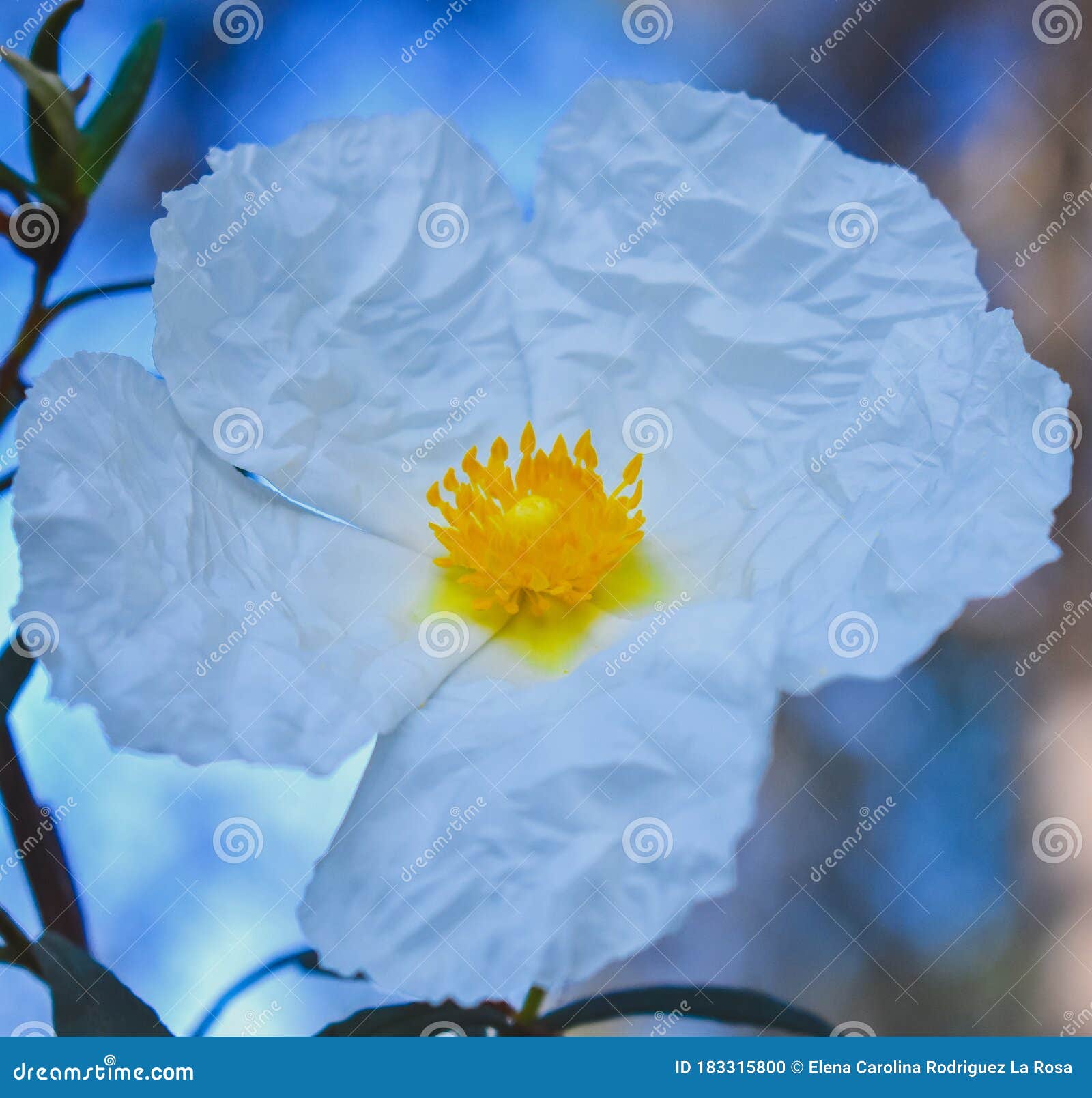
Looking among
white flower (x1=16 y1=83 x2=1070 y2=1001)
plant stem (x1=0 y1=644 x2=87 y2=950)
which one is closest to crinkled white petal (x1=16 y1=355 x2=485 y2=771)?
white flower (x1=16 y1=83 x2=1070 y2=1001)

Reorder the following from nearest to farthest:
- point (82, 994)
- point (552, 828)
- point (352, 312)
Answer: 1. point (552, 828)
2. point (82, 994)
3. point (352, 312)

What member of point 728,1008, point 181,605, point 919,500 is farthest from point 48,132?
point 728,1008

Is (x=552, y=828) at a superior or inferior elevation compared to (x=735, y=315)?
inferior

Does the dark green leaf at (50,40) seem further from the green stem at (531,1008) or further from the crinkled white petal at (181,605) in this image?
the green stem at (531,1008)

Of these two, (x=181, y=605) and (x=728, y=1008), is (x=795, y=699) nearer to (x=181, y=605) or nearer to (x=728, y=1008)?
(x=728, y=1008)
